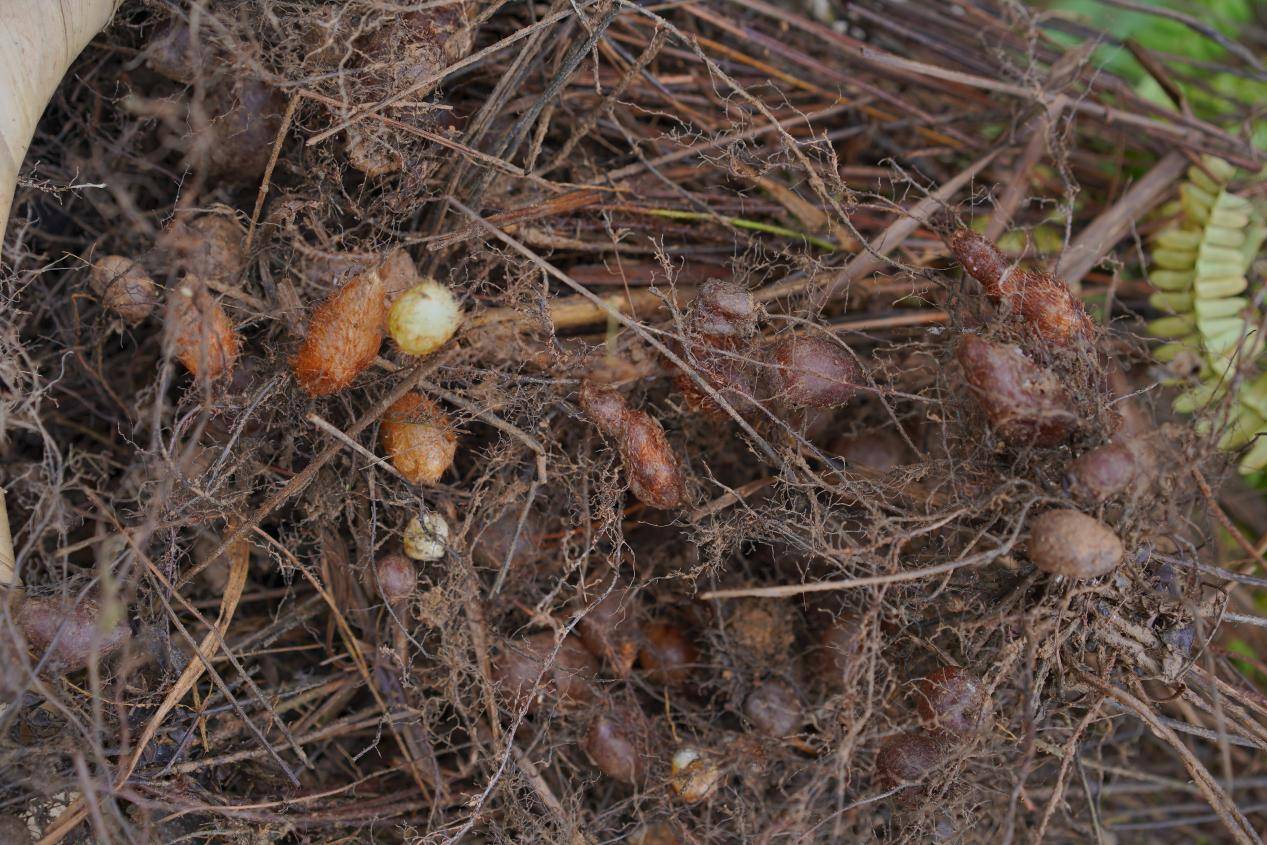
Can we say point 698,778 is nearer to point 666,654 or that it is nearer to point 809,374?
point 666,654

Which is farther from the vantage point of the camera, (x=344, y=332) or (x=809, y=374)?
(x=809, y=374)

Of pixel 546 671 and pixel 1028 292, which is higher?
pixel 1028 292

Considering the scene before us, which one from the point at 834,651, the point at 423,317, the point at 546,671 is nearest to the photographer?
the point at 423,317

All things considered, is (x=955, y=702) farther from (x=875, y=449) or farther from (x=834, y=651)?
(x=875, y=449)

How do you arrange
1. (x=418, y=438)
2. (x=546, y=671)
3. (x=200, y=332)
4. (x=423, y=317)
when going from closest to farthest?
(x=200, y=332)
(x=423, y=317)
(x=418, y=438)
(x=546, y=671)

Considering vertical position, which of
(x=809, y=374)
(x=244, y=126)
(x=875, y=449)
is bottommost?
(x=875, y=449)

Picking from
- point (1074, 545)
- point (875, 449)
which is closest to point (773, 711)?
point (875, 449)

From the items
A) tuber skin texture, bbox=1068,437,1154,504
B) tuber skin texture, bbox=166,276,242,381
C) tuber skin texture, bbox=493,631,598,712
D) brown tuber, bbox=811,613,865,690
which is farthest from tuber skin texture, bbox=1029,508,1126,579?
tuber skin texture, bbox=166,276,242,381

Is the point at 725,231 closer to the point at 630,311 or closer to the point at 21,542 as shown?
the point at 630,311
